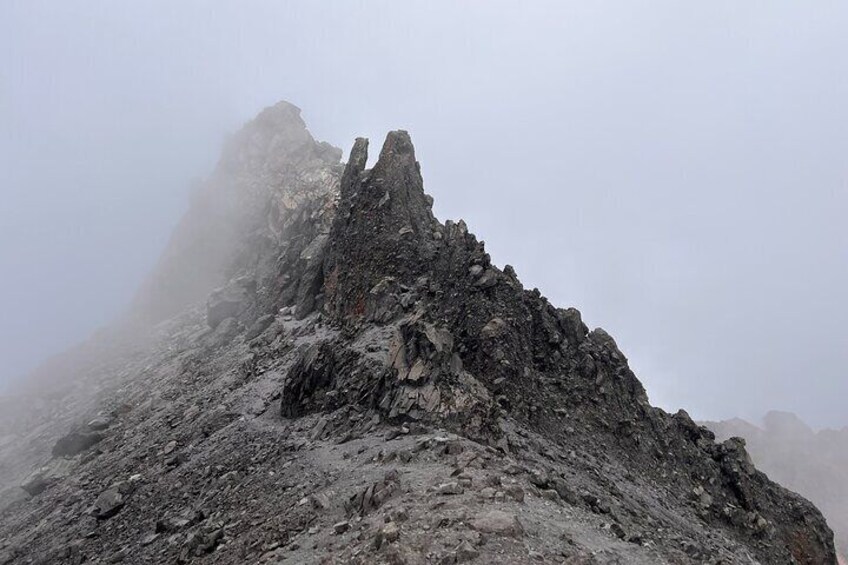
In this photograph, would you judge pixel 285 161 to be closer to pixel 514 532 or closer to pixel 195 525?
pixel 195 525

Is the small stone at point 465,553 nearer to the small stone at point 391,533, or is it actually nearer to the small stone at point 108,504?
the small stone at point 391,533

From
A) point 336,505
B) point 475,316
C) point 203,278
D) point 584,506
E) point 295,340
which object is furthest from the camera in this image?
point 203,278

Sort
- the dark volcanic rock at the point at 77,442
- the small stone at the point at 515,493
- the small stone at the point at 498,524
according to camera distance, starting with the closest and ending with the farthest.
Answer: the small stone at the point at 498,524 → the small stone at the point at 515,493 → the dark volcanic rock at the point at 77,442

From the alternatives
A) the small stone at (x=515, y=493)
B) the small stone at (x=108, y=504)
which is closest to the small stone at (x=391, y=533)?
the small stone at (x=515, y=493)

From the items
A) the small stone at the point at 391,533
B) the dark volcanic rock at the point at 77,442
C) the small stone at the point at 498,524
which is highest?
the small stone at the point at 498,524

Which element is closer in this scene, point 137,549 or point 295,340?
point 137,549

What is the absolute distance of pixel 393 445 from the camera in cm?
2341

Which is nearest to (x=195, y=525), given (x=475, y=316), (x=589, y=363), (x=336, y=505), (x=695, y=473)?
(x=336, y=505)

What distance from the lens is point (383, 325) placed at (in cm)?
3344

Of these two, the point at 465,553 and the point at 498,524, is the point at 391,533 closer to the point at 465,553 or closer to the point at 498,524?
the point at 465,553

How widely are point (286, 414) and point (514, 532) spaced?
16973 mm

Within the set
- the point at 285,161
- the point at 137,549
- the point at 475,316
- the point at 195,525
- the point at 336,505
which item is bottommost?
the point at 137,549

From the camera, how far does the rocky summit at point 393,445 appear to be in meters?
18.5

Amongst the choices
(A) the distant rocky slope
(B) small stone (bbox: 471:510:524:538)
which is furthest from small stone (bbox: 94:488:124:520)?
(A) the distant rocky slope
